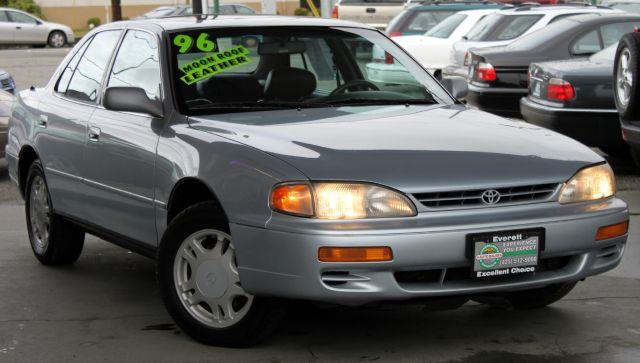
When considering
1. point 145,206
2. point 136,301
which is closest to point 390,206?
point 145,206

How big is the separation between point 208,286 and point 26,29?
35.4 meters

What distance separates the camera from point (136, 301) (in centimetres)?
632

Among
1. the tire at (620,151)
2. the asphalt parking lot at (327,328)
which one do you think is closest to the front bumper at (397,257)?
the asphalt parking lot at (327,328)

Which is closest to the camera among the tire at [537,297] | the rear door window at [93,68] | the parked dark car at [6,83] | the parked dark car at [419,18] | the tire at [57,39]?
the tire at [537,297]

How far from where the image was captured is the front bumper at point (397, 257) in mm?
4703

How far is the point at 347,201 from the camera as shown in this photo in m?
4.77

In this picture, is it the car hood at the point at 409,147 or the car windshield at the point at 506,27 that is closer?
the car hood at the point at 409,147

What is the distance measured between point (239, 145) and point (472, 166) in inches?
39.0

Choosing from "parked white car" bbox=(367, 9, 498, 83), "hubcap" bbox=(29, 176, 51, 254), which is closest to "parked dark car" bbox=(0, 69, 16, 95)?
"parked white car" bbox=(367, 9, 498, 83)

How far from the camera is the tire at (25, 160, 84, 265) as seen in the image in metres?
7.11

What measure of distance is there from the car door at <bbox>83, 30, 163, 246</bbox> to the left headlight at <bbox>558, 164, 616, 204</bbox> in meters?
1.92

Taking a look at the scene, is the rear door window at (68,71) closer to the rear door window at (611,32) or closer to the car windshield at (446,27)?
the rear door window at (611,32)

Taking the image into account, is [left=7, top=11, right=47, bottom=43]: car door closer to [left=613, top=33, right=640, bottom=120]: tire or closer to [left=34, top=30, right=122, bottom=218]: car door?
A: [left=613, top=33, right=640, bottom=120]: tire

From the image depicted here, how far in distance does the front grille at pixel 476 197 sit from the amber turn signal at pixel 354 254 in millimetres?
271
